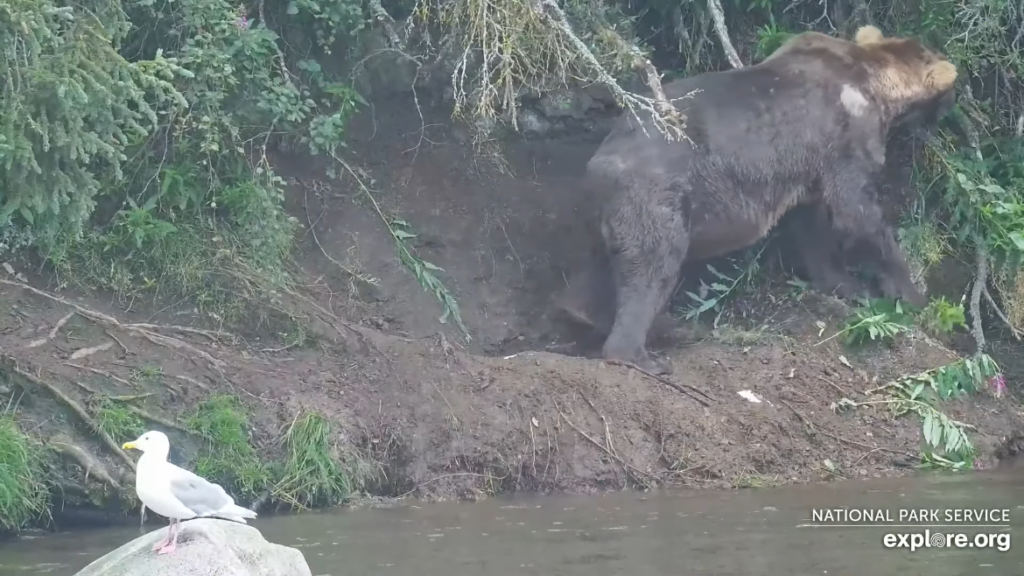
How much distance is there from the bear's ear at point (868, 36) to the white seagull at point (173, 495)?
6.63m

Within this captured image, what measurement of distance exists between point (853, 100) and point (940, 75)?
33.0 inches

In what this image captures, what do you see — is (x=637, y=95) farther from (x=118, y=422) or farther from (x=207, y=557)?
(x=207, y=557)

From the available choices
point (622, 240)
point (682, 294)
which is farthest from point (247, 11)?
point (682, 294)

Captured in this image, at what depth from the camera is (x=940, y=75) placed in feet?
31.8

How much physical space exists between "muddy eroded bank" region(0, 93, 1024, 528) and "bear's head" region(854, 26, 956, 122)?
5.07ft

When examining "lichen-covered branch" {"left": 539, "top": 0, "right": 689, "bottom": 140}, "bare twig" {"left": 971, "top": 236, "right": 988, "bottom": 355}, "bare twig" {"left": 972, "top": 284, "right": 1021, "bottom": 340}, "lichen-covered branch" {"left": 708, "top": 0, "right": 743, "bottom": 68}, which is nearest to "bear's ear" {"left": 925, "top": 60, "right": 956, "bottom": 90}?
"bare twig" {"left": 971, "top": 236, "right": 988, "bottom": 355}

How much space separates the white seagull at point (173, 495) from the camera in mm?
4855

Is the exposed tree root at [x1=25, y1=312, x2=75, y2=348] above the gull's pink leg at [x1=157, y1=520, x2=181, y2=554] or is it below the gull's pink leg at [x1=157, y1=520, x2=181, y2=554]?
above

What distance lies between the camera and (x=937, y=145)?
10.1 metres

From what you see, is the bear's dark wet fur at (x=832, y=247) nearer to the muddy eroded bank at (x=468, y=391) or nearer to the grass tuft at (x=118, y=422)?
the muddy eroded bank at (x=468, y=391)

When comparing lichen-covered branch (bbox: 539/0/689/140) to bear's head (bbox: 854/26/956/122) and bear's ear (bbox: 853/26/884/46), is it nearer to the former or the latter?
bear's head (bbox: 854/26/956/122)

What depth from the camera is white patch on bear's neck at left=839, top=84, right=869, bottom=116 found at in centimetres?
933

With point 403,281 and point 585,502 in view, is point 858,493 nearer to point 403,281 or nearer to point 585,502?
point 585,502

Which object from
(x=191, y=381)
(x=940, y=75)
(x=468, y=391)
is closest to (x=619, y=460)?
(x=468, y=391)
